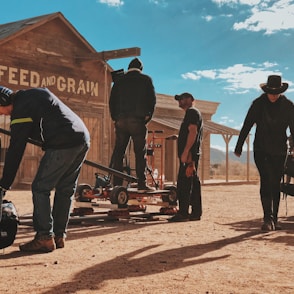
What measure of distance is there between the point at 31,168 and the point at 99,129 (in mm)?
3139

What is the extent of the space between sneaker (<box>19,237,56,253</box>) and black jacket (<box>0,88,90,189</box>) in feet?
2.41

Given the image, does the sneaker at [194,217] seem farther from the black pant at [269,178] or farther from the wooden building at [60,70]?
the wooden building at [60,70]

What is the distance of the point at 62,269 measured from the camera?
418 centimetres

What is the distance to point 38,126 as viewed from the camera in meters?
4.81

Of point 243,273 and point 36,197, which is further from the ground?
Answer: point 36,197

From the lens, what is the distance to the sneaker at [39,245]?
4926mm

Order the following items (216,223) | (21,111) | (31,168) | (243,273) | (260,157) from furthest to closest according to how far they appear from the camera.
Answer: (31,168) < (216,223) < (260,157) < (21,111) < (243,273)

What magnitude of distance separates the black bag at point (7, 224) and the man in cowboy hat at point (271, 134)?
3.38 m

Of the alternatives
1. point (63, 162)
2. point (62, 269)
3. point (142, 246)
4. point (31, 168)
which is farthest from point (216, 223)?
point (31, 168)

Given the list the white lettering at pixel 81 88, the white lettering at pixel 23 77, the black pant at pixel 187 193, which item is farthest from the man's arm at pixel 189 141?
the white lettering at pixel 81 88

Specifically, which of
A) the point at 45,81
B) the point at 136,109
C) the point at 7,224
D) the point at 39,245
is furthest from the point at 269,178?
the point at 45,81

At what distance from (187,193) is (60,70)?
11.2m

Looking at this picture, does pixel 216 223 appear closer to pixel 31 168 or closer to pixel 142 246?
pixel 142 246

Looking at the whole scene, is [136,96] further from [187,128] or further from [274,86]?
[274,86]
